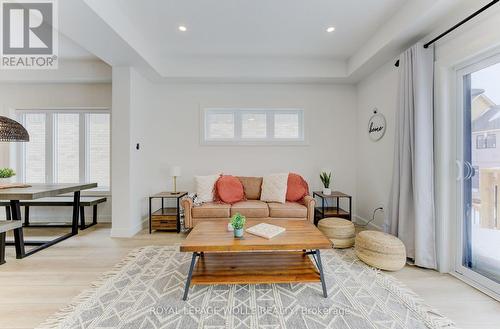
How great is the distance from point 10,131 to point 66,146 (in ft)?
4.58

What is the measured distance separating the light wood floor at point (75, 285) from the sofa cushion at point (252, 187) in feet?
5.09

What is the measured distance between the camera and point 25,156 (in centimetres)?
431

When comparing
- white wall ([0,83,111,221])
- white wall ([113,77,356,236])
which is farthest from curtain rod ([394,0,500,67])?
white wall ([0,83,111,221])

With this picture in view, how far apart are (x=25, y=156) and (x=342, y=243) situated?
5.88 metres

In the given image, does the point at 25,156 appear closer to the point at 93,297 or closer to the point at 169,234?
the point at 169,234

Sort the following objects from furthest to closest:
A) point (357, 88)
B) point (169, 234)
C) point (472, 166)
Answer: point (357, 88), point (169, 234), point (472, 166)

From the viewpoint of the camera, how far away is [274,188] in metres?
3.76

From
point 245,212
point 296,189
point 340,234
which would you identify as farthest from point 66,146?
point 340,234

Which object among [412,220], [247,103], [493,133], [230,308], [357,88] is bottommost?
[230,308]

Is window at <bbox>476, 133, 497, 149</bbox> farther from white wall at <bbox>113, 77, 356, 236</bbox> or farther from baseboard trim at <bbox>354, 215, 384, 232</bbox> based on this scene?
white wall at <bbox>113, 77, 356, 236</bbox>

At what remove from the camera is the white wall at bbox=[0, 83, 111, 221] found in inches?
168

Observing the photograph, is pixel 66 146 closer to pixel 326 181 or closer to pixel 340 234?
pixel 326 181

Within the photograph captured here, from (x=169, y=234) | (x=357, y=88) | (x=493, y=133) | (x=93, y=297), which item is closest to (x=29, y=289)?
(x=93, y=297)

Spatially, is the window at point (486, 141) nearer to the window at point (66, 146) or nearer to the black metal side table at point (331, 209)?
the black metal side table at point (331, 209)
